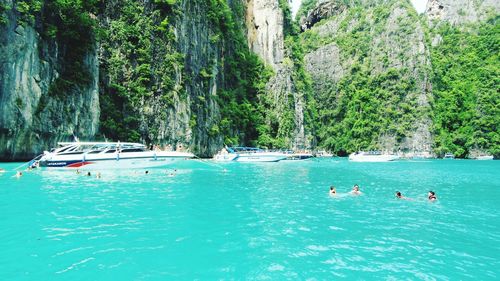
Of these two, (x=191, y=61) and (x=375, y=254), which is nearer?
(x=375, y=254)

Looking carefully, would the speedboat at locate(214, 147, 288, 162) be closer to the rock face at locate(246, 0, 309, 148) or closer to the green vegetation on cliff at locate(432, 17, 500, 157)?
the rock face at locate(246, 0, 309, 148)

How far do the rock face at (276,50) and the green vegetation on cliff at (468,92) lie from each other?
4206cm

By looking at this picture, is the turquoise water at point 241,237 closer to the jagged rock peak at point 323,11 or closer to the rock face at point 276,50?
the rock face at point 276,50

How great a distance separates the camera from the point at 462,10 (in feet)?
447

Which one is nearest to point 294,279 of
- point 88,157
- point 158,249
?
point 158,249

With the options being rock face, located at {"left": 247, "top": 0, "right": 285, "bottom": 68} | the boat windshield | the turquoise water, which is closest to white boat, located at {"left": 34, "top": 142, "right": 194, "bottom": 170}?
the boat windshield

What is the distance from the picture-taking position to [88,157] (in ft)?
116

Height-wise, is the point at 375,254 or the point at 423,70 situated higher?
the point at 423,70

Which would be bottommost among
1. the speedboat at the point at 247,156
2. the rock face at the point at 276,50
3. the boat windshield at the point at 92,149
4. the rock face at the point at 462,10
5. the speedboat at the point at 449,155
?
the speedboat at the point at 449,155

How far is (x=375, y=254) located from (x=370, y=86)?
4263 inches

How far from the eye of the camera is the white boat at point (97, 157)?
34812 mm

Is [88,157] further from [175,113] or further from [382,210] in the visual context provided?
[382,210]

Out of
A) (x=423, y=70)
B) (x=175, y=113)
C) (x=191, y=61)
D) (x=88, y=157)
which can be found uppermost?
(x=423, y=70)

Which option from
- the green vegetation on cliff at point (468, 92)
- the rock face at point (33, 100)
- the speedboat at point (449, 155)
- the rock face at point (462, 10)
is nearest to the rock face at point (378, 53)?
the speedboat at point (449, 155)
